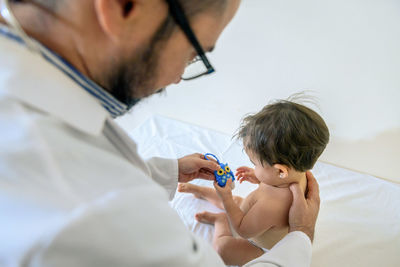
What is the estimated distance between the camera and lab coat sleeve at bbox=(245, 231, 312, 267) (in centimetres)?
54

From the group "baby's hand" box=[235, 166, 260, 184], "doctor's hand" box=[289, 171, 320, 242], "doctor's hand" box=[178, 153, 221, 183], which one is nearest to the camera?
"doctor's hand" box=[289, 171, 320, 242]

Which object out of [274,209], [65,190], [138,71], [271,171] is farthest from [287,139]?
[65,190]

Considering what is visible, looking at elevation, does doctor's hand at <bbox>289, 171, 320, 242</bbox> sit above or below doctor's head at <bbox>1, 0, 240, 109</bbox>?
below

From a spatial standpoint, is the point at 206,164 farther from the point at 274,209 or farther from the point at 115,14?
the point at 115,14

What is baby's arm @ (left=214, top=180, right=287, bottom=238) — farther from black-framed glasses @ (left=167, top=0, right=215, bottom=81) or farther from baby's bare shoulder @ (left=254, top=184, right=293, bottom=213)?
black-framed glasses @ (left=167, top=0, right=215, bottom=81)

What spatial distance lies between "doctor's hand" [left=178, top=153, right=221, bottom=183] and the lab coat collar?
0.49 m

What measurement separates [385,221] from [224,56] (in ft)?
3.06

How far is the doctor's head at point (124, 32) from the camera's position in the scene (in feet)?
1.06

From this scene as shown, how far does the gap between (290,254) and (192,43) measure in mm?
516

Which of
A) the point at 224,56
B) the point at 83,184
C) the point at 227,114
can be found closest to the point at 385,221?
the point at 227,114

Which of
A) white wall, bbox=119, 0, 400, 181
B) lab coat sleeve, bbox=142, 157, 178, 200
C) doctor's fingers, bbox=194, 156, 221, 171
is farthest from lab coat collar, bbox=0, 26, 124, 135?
white wall, bbox=119, 0, 400, 181

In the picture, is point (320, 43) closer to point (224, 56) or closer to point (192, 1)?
point (224, 56)

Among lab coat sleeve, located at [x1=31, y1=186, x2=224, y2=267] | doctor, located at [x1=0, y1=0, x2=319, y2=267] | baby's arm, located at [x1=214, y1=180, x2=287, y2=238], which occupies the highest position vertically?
doctor, located at [x1=0, y1=0, x2=319, y2=267]

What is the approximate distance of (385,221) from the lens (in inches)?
35.4
